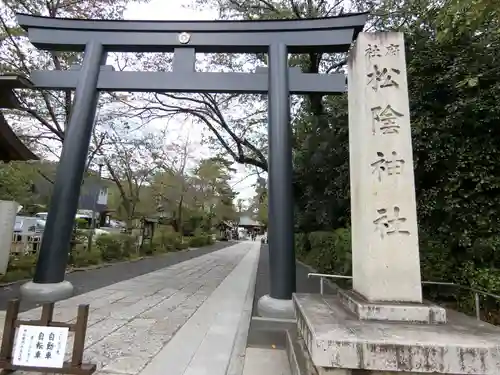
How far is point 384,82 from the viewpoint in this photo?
3.58 m

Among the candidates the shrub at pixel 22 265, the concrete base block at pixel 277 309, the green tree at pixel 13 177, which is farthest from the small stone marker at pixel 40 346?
the green tree at pixel 13 177

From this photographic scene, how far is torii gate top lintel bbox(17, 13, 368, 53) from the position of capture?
650 cm

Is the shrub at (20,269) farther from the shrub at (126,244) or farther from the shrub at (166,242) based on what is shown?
the shrub at (166,242)

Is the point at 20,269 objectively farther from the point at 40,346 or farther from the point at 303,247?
the point at 303,247

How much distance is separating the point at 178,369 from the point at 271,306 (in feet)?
7.74

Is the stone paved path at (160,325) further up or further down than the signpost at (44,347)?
further down

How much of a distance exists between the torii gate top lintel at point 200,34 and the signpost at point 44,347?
5874mm

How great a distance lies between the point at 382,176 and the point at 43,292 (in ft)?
20.1

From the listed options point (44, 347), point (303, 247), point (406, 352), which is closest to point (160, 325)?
point (44, 347)

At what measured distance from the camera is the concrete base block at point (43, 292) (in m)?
5.84

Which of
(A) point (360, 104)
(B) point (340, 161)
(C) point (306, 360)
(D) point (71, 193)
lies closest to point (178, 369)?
(C) point (306, 360)

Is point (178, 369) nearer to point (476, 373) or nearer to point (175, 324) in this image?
point (175, 324)

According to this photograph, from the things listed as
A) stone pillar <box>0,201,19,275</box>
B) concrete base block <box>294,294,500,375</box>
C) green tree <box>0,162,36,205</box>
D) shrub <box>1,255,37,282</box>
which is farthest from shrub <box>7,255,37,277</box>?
concrete base block <box>294,294,500,375</box>

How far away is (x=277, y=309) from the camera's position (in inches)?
212
